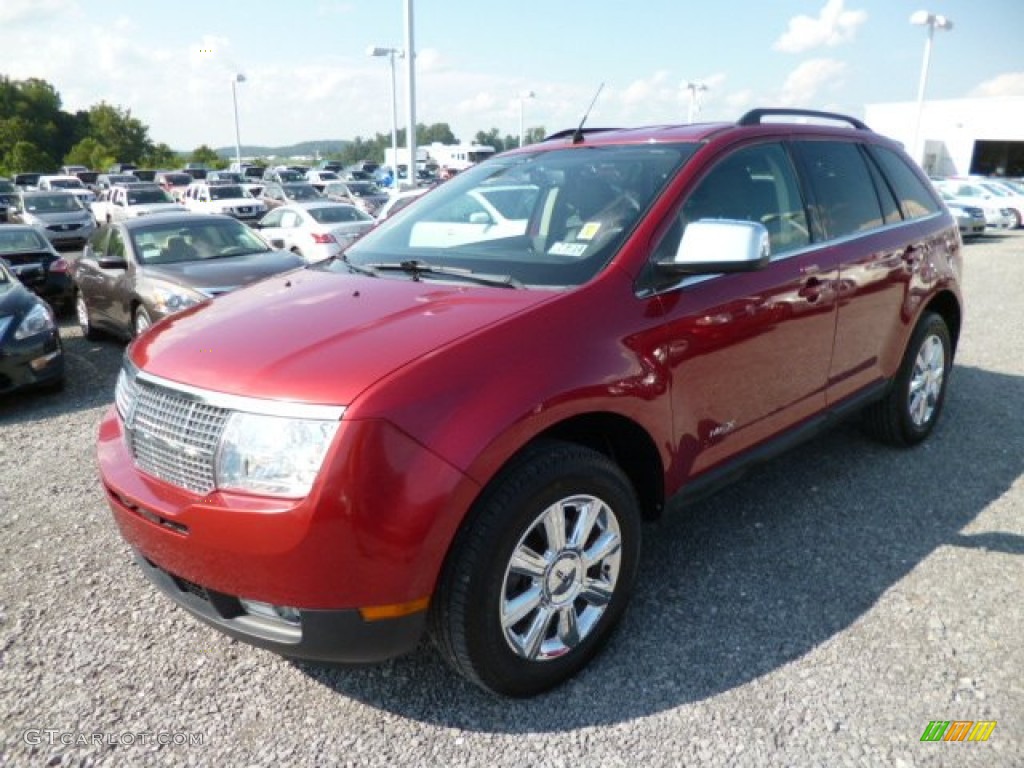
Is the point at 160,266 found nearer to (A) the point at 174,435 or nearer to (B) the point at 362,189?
(A) the point at 174,435

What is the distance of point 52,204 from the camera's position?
68.5ft

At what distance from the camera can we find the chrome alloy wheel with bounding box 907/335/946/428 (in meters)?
4.57

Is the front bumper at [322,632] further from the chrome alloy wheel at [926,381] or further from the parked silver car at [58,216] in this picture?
the parked silver car at [58,216]

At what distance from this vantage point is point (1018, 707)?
2484 mm

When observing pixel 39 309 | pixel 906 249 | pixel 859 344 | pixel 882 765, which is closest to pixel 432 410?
pixel 882 765

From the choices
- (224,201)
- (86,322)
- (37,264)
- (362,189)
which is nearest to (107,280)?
(86,322)

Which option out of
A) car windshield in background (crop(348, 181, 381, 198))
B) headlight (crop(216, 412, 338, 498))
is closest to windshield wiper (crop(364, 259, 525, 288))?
headlight (crop(216, 412, 338, 498))

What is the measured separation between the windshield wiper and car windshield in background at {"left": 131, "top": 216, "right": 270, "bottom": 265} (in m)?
6.02

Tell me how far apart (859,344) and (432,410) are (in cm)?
267

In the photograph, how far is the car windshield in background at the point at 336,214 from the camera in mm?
14621

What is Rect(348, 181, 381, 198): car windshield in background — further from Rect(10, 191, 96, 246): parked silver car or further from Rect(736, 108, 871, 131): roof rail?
Rect(736, 108, 871, 131): roof rail

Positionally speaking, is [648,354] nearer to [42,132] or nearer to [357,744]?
[357,744]
